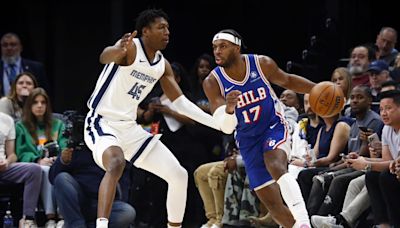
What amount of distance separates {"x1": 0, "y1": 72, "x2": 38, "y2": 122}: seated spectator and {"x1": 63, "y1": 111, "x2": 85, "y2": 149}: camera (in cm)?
99

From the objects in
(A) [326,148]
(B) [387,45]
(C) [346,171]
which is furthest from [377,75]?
(C) [346,171]

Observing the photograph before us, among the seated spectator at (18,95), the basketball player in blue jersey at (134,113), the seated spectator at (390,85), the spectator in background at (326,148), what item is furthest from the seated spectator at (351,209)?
the seated spectator at (18,95)

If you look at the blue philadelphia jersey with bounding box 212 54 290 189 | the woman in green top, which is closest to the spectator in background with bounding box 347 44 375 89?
the blue philadelphia jersey with bounding box 212 54 290 189

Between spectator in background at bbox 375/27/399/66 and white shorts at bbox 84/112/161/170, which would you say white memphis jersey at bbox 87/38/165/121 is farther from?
spectator in background at bbox 375/27/399/66

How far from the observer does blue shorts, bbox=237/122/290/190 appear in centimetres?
788

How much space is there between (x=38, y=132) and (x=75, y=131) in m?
1.04

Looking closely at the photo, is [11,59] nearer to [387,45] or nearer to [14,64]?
[14,64]

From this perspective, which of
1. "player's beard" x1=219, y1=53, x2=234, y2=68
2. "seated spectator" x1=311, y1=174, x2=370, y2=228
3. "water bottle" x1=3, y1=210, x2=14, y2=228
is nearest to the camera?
"player's beard" x1=219, y1=53, x2=234, y2=68

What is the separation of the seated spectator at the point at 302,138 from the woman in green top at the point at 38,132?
2.31 m

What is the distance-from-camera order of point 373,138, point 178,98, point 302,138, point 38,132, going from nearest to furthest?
point 178,98, point 373,138, point 302,138, point 38,132

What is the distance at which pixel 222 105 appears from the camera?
7906mm

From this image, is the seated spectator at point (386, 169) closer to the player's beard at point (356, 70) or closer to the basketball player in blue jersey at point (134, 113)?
the basketball player in blue jersey at point (134, 113)

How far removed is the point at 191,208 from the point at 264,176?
3071 mm

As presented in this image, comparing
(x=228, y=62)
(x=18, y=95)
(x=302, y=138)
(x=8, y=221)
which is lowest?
(x=8, y=221)
